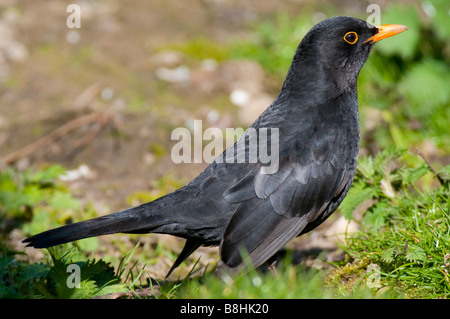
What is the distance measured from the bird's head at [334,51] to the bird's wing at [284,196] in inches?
19.9

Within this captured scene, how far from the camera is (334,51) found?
415 centimetres

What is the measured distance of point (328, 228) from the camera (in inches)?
192

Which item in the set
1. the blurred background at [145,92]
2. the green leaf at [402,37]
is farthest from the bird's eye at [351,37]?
the green leaf at [402,37]

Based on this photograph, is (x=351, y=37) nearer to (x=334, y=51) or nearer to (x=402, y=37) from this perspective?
(x=334, y=51)

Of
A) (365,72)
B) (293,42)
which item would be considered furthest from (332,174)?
(293,42)

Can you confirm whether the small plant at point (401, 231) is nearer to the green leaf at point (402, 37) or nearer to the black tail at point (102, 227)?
the black tail at point (102, 227)

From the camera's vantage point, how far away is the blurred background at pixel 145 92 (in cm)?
534

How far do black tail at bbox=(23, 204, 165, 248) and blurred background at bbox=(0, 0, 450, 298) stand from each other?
113 centimetres

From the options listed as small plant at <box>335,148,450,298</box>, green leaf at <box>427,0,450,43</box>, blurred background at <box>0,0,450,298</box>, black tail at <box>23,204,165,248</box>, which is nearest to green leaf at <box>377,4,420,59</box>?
blurred background at <box>0,0,450,298</box>

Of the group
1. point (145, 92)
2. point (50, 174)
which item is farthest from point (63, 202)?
point (145, 92)

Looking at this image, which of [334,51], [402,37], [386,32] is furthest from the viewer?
[402,37]

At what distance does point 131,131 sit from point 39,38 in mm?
2339

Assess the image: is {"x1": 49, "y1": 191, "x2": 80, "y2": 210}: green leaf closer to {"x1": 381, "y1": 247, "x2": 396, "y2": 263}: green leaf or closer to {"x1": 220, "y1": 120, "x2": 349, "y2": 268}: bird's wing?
{"x1": 220, "y1": 120, "x2": 349, "y2": 268}: bird's wing

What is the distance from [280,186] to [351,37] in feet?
4.40
